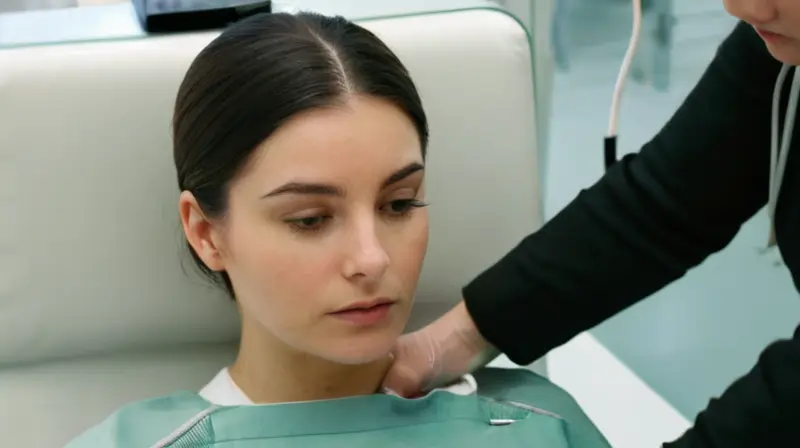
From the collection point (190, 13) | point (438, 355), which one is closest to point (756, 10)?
point (438, 355)

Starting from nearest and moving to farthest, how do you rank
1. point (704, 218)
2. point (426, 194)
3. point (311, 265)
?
point (311, 265)
point (704, 218)
point (426, 194)

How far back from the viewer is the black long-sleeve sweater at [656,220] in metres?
0.84

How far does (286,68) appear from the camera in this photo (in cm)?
81

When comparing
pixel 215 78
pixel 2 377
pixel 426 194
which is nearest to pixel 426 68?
pixel 426 194

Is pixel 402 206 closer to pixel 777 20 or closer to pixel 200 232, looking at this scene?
pixel 200 232

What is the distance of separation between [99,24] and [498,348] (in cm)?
60

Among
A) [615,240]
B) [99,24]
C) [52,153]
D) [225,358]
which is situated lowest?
[225,358]

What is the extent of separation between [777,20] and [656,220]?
334mm

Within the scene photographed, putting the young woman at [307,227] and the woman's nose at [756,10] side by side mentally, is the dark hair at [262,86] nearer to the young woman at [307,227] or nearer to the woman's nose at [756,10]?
the young woman at [307,227]

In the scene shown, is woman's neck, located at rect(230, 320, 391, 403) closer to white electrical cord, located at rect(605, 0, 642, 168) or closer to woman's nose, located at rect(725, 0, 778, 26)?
white electrical cord, located at rect(605, 0, 642, 168)

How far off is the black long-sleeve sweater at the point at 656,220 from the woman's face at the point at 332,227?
18 centimetres

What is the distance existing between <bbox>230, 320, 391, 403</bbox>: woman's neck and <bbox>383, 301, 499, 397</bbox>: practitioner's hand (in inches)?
1.2

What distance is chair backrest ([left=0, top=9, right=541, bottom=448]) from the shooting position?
3.07ft

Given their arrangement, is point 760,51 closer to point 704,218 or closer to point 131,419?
point 704,218
